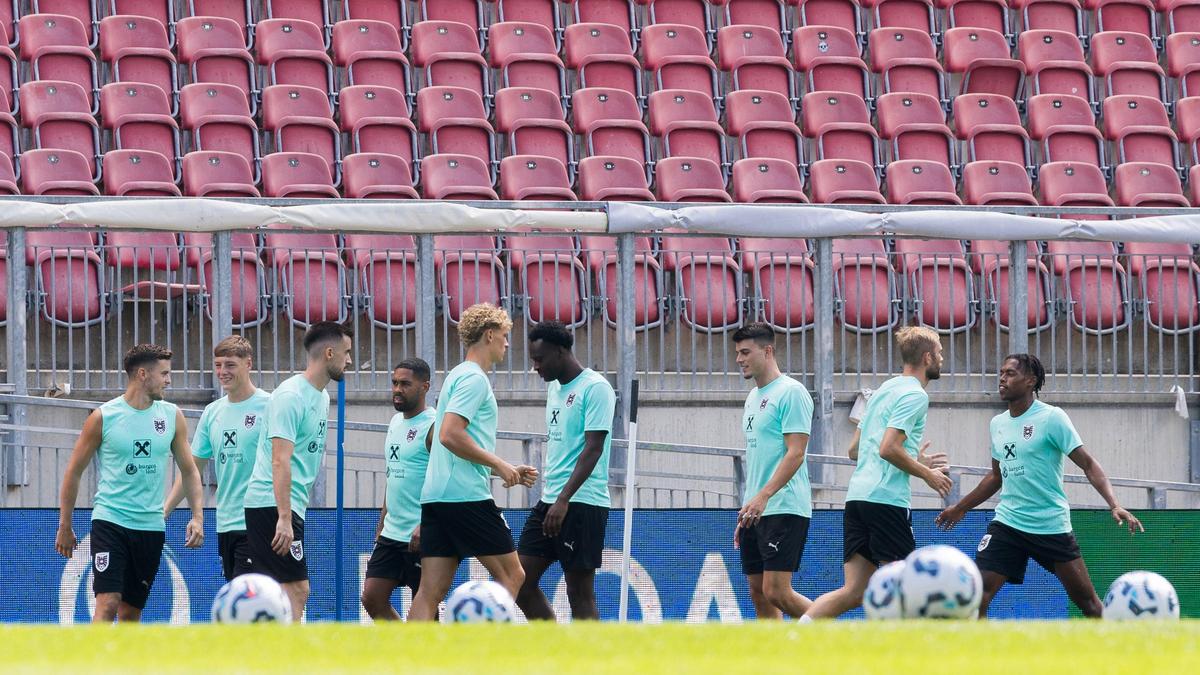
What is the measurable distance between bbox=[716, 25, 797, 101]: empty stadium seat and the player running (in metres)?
8.70

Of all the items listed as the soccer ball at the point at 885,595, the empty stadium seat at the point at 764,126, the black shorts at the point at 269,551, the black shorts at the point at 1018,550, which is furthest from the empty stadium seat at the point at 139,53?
the soccer ball at the point at 885,595

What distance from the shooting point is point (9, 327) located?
10773 mm

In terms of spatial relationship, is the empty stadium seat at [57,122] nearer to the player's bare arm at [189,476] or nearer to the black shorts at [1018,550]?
the player's bare arm at [189,476]

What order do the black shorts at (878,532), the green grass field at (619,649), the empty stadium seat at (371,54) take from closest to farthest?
the green grass field at (619,649) → the black shorts at (878,532) → the empty stadium seat at (371,54)

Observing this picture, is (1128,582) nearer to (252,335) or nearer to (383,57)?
(252,335)

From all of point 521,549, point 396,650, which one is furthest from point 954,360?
point 396,650

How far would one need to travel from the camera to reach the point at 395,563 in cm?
961

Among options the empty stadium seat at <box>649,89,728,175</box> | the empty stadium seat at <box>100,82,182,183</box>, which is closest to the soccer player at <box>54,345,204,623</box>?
the empty stadium seat at <box>100,82,182,183</box>

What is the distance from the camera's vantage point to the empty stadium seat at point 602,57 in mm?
16688

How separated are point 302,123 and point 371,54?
1.42 metres

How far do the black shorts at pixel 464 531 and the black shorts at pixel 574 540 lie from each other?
313mm

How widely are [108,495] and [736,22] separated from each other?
1055 cm

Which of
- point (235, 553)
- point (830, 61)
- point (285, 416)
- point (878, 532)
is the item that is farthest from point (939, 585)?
point (830, 61)

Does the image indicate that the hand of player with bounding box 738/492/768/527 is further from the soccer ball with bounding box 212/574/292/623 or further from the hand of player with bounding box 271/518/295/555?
the soccer ball with bounding box 212/574/292/623
